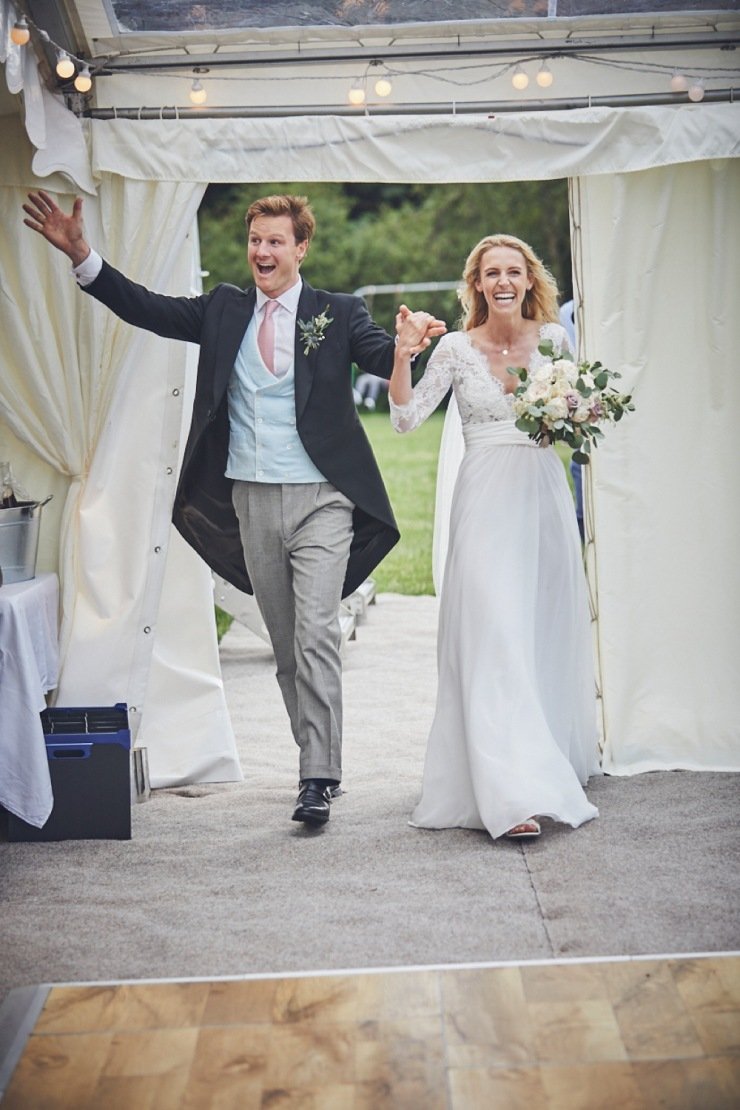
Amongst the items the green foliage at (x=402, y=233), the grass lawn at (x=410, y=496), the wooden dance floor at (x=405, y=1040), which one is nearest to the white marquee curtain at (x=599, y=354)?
→ the grass lawn at (x=410, y=496)

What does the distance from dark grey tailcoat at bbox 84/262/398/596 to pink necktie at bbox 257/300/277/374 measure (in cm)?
6

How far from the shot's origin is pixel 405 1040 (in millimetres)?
2906

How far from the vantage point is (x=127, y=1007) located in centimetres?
311

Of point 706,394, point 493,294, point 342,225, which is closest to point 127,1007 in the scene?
point 493,294

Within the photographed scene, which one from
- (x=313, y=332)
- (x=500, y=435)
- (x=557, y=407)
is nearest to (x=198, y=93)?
(x=313, y=332)

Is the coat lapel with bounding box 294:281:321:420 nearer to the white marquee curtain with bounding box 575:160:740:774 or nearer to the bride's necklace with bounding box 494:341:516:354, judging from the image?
the bride's necklace with bounding box 494:341:516:354

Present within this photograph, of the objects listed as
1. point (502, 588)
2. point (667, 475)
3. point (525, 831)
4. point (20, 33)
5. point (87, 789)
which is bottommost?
point (525, 831)

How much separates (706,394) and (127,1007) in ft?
10.1

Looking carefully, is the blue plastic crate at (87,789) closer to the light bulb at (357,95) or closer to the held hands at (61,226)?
the held hands at (61,226)

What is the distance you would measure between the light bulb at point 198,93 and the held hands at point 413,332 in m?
1.23

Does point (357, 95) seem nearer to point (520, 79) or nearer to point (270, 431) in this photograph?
point (520, 79)

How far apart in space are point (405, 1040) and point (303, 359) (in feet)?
7.75

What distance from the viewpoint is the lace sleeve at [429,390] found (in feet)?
14.4

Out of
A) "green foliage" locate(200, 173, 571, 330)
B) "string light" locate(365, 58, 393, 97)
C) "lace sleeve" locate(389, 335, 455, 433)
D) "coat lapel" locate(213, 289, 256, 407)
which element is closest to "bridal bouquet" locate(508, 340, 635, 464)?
"lace sleeve" locate(389, 335, 455, 433)
